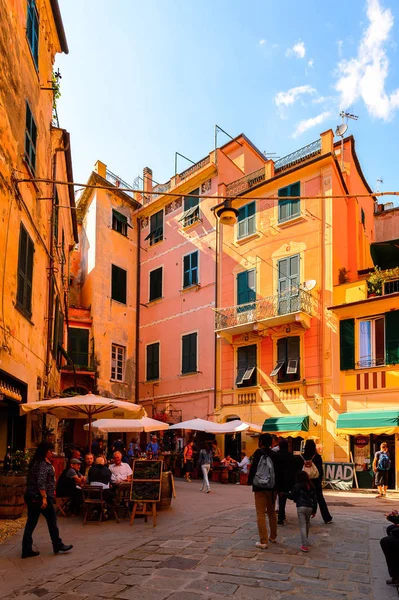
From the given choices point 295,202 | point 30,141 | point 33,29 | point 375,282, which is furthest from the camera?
point 295,202

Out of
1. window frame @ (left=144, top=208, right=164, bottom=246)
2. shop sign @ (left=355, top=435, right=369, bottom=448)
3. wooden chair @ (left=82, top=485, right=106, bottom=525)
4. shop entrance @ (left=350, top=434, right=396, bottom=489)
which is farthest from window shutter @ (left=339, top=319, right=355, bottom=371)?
window frame @ (left=144, top=208, right=164, bottom=246)

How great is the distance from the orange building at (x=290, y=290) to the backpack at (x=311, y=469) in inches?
455

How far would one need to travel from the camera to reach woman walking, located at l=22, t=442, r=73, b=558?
7.60 m

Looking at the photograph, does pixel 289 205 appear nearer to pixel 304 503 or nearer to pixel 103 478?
pixel 103 478

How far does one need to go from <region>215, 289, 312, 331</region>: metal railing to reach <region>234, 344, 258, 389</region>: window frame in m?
1.14

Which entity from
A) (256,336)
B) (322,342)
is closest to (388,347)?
(322,342)

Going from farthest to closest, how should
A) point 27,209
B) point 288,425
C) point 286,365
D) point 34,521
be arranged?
point 286,365 < point 288,425 < point 27,209 < point 34,521

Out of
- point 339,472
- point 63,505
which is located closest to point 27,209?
point 63,505

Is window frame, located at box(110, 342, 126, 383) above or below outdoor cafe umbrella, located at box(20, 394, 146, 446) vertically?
above

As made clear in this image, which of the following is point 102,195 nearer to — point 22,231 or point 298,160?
point 298,160

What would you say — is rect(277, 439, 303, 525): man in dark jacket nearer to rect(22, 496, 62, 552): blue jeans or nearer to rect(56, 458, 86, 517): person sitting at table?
rect(22, 496, 62, 552): blue jeans

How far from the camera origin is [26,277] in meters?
12.4

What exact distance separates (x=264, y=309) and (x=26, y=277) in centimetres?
1265

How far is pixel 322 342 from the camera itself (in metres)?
21.7
